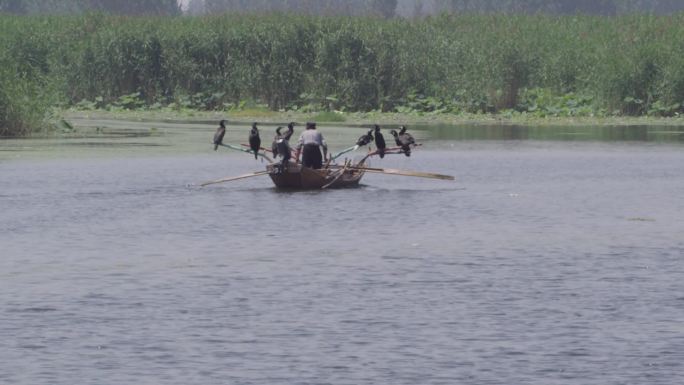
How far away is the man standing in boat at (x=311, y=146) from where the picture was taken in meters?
33.0

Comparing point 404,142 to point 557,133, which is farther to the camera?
point 557,133

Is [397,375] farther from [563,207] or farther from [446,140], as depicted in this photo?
[446,140]

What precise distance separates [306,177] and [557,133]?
69.0ft

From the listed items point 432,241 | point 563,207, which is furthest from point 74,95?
point 432,241

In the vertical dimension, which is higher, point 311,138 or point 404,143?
point 311,138

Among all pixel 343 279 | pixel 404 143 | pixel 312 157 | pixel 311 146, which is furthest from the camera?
pixel 404 143

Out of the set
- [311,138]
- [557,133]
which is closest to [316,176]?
[311,138]

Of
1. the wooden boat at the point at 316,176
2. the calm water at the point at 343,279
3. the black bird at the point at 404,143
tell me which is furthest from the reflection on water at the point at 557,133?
the wooden boat at the point at 316,176

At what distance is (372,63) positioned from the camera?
61.7 meters

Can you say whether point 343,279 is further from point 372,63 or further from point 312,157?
point 372,63

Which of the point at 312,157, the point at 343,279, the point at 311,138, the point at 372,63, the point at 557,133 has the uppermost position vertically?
the point at 372,63

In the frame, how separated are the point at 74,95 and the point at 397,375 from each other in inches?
2028

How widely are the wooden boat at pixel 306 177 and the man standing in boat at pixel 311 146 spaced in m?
0.26

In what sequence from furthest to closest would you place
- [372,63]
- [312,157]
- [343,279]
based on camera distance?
[372,63] < [312,157] < [343,279]
